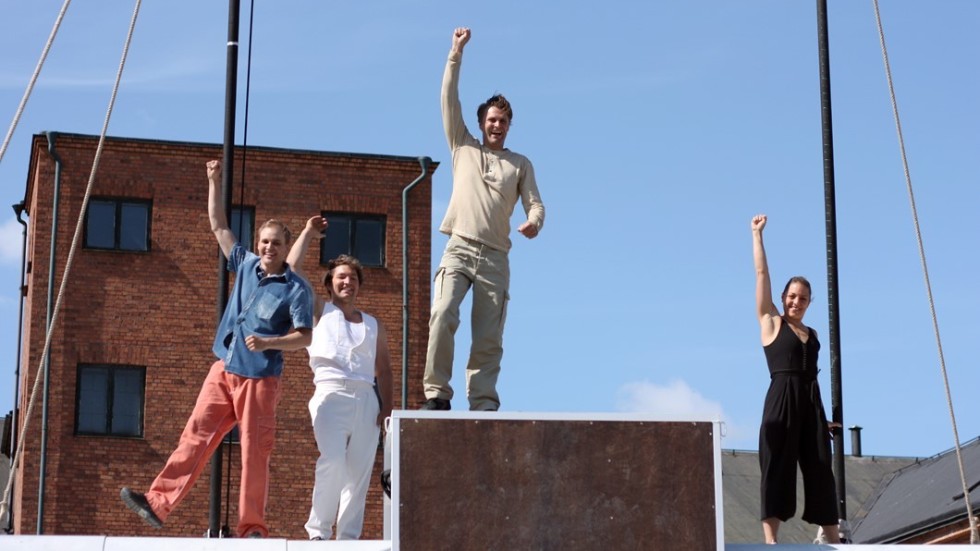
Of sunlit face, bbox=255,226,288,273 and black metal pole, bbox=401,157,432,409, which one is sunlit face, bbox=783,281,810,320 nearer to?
sunlit face, bbox=255,226,288,273

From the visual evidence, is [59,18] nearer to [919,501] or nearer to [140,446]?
[140,446]

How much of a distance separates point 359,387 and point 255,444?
2.19 ft

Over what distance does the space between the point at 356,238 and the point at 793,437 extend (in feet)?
82.8

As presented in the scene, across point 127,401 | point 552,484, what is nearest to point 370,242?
point 127,401

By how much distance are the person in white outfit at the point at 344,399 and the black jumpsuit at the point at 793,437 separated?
2.16m

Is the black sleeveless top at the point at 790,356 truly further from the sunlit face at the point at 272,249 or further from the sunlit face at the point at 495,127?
the sunlit face at the point at 272,249

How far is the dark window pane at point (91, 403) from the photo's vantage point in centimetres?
3350

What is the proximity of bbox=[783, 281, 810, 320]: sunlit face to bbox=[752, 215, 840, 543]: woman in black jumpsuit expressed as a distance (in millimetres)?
76

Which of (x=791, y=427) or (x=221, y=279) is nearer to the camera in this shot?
(x=791, y=427)

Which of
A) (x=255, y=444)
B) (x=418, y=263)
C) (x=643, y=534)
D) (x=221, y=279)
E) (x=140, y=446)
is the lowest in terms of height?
(x=643, y=534)

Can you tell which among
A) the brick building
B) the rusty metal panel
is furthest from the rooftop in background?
the rusty metal panel

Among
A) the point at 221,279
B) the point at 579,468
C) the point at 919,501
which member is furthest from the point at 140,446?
the point at 579,468

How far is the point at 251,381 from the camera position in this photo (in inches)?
389

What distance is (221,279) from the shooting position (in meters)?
14.6
